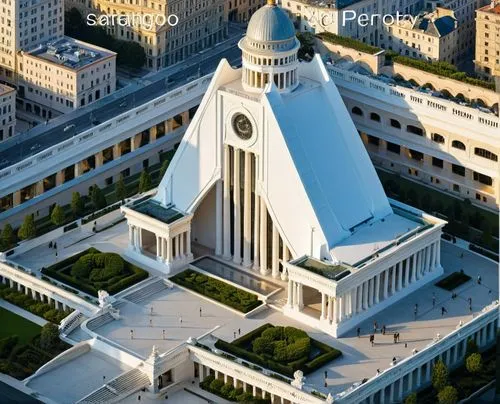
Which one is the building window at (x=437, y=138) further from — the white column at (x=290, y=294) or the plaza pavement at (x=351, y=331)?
the white column at (x=290, y=294)

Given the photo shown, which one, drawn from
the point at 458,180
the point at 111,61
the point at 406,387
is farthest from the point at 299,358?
the point at 111,61

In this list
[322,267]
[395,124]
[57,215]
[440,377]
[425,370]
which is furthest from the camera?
[395,124]

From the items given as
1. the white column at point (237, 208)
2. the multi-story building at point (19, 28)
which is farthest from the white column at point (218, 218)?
the multi-story building at point (19, 28)

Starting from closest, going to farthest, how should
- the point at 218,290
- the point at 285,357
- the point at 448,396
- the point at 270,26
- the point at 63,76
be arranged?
1. the point at 448,396
2. the point at 285,357
3. the point at 270,26
4. the point at 218,290
5. the point at 63,76

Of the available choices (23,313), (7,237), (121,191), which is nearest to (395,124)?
(121,191)

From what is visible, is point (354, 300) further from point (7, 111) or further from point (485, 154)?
point (7, 111)

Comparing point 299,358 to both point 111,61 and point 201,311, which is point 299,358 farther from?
point 111,61
